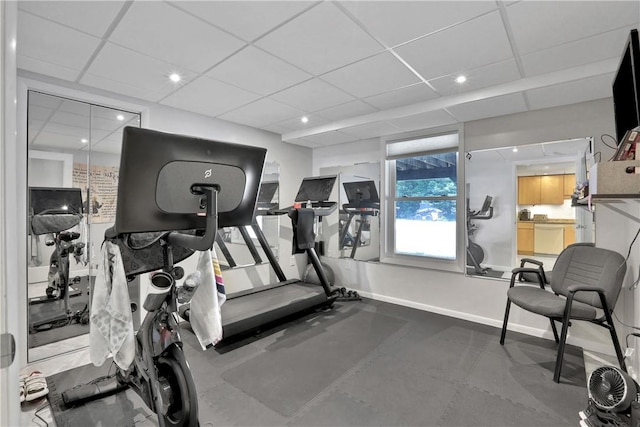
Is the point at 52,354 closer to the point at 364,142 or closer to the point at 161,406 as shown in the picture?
the point at 161,406

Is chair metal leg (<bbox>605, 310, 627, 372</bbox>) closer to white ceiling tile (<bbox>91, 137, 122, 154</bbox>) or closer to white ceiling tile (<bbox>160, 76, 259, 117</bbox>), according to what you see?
white ceiling tile (<bbox>160, 76, 259, 117</bbox>)

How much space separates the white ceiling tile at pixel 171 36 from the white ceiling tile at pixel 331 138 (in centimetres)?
229

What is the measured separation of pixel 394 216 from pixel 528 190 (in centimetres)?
173

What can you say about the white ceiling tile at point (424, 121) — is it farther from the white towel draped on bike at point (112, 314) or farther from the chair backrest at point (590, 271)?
the white towel draped on bike at point (112, 314)

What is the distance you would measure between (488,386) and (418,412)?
0.71m

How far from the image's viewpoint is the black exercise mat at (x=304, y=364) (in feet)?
7.61

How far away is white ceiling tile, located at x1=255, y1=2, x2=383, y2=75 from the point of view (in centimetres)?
196

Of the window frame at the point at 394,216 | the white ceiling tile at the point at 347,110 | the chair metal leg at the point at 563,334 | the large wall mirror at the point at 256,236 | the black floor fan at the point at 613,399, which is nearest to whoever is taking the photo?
the black floor fan at the point at 613,399

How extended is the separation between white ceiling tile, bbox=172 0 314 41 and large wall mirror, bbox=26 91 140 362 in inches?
78.3

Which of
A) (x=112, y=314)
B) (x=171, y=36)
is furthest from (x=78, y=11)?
(x=112, y=314)

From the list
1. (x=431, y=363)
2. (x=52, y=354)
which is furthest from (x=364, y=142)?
(x=52, y=354)

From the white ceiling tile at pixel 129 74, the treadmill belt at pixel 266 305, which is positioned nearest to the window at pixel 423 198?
the treadmill belt at pixel 266 305

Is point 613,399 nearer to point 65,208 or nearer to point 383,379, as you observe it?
point 383,379

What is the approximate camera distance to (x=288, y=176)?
5.20 metres
